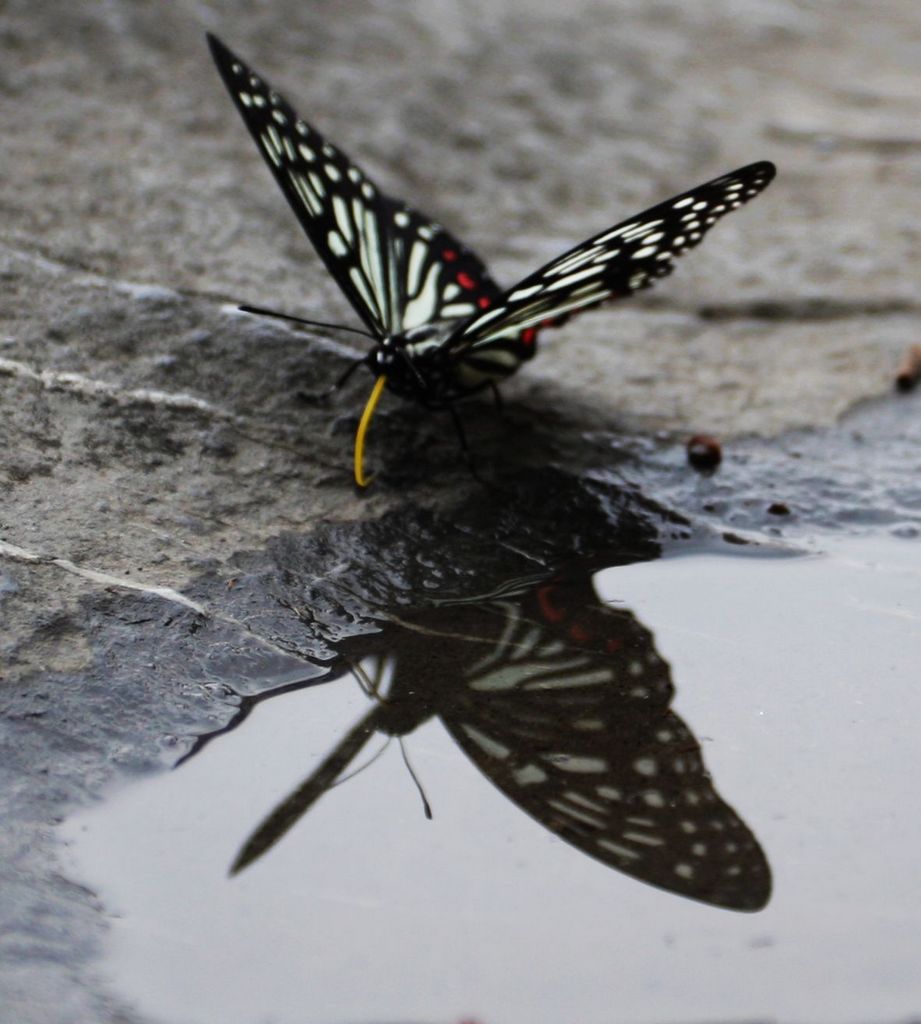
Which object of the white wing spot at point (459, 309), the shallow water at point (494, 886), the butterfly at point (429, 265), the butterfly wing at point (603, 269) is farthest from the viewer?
the white wing spot at point (459, 309)

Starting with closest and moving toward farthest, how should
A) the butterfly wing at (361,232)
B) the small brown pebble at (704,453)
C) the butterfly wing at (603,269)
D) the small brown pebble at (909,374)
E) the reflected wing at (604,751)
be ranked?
the reflected wing at (604,751) → the butterfly wing at (603,269) → the butterfly wing at (361,232) → the small brown pebble at (704,453) → the small brown pebble at (909,374)

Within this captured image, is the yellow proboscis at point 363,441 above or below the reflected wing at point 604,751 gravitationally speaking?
above

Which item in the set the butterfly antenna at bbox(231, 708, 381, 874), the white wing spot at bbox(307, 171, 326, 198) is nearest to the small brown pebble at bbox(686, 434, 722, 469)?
the white wing spot at bbox(307, 171, 326, 198)

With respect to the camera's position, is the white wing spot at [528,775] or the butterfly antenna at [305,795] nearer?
the butterfly antenna at [305,795]

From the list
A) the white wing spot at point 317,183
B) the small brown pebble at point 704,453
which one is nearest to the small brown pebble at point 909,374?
the small brown pebble at point 704,453

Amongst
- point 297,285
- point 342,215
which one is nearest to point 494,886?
point 342,215

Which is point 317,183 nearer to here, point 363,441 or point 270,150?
point 270,150

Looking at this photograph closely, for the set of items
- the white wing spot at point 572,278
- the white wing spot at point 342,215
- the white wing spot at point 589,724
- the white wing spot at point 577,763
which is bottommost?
the white wing spot at point 577,763

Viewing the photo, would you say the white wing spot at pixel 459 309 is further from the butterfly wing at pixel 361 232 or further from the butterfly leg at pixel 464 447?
the butterfly leg at pixel 464 447
